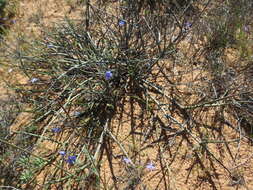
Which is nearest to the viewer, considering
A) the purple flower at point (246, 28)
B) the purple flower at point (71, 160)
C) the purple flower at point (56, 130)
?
the purple flower at point (71, 160)

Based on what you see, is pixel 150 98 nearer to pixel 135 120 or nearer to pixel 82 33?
pixel 135 120

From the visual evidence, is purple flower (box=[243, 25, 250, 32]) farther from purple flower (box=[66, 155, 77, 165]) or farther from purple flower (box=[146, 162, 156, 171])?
purple flower (box=[66, 155, 77, 165])

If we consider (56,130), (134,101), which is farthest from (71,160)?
(134,101)

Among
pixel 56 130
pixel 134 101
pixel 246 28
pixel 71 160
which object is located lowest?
pixel 71 160

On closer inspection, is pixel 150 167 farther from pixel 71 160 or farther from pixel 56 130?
pixel 56 130

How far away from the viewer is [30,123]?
6.34ft

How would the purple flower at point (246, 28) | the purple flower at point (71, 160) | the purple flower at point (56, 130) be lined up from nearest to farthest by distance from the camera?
1. the purple flower at point (71, 160)
2. the purple flower at point (56, 130)
3. the purple flower at point (246, 28)

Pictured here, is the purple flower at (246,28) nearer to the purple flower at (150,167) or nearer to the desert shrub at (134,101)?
the desert shrub at (134,101)

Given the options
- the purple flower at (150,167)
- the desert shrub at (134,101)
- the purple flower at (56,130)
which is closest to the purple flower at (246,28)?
the desert shrub at (134,101)

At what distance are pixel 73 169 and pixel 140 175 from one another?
0.40 m

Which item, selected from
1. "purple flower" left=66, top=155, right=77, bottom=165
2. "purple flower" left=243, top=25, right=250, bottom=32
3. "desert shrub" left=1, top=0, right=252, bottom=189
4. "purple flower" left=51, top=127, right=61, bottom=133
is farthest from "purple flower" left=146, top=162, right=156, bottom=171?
"purple flower" left=243, top=25, right=250, bottom=32

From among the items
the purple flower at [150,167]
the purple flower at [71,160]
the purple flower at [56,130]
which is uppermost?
the purple flower at [56,130]

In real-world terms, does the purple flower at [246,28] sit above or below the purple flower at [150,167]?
above

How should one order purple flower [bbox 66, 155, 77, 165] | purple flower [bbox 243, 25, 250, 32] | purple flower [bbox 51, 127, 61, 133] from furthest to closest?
purple flower [bbox 243, 25, 250, 32] < purple flower [bbox 51, 127, 61, 133] < purple flower [bbox 66, 155, 77, 165]
